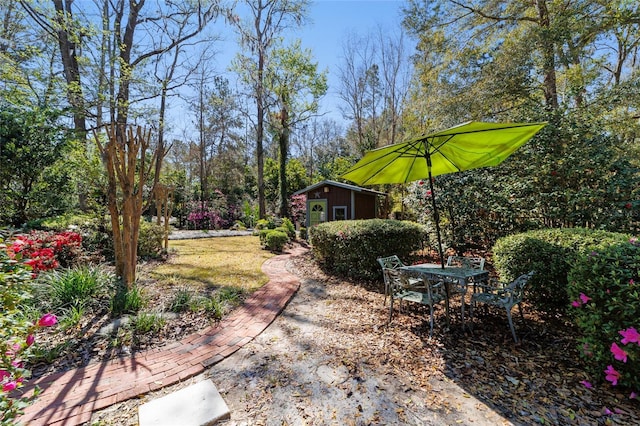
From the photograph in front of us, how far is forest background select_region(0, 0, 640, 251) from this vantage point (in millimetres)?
5230

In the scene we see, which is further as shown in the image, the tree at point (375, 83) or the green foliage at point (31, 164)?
the tree at point (375, 83)

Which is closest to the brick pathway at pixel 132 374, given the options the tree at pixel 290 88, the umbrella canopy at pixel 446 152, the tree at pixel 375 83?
the umbrella canopy at pixel 446 152

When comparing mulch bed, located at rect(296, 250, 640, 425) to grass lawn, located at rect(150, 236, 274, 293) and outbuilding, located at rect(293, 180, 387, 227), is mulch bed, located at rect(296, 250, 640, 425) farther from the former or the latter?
outbuilding, located at rect(293, 180, 387, 227)

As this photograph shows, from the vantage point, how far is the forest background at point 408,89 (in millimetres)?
5230

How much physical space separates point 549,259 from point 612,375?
1729mm

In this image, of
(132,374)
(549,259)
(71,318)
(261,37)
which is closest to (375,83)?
(261,37)

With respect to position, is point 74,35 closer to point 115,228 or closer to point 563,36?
point 115,228

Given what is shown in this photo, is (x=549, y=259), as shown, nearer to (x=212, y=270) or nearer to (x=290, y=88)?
(x=212, y=270)

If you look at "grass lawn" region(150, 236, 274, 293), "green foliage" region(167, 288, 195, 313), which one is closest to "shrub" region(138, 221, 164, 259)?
"grass lawn" region(150, 236, 274, 293)

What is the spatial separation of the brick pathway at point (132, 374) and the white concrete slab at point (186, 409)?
0.89ft

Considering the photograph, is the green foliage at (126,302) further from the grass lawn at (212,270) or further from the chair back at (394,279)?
the chair back at (394,279)

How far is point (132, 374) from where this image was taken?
252cm

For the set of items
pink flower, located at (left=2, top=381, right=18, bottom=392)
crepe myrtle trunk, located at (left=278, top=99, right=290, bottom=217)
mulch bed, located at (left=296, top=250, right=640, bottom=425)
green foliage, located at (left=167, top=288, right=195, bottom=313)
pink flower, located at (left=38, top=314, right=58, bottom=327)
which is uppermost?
crepe myrtle trunk, located at (left=278, top=99, right=290, bottom=217)

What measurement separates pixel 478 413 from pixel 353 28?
20062 millimetres
